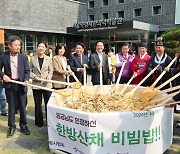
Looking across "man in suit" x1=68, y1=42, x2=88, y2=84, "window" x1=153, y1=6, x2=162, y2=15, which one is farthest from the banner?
"window" x1=153, y1=6, x2=162, y2=15

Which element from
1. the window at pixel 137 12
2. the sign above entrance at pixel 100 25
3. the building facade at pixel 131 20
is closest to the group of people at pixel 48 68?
the building facade at pixel 131 20

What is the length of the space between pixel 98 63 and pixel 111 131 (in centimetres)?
239

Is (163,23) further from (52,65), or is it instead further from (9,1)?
(52,65)

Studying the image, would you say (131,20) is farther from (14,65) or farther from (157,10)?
(14,65)

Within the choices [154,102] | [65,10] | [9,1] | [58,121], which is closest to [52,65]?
Answer: [58,121]

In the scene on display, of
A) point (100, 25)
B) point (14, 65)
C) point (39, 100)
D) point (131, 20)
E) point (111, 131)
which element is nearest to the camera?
point (111, 131)

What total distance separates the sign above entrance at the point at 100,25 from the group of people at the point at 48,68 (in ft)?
46.7

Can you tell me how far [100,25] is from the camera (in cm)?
1983

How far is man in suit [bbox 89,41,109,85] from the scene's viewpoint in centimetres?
524

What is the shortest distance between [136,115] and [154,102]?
678 millimetres

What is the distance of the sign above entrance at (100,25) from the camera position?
1921 centimetres

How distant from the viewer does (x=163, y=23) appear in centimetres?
2295

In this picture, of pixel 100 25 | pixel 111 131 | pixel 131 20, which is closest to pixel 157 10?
pixel 131 20

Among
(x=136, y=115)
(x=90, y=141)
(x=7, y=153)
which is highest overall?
(x=136, y=115)
